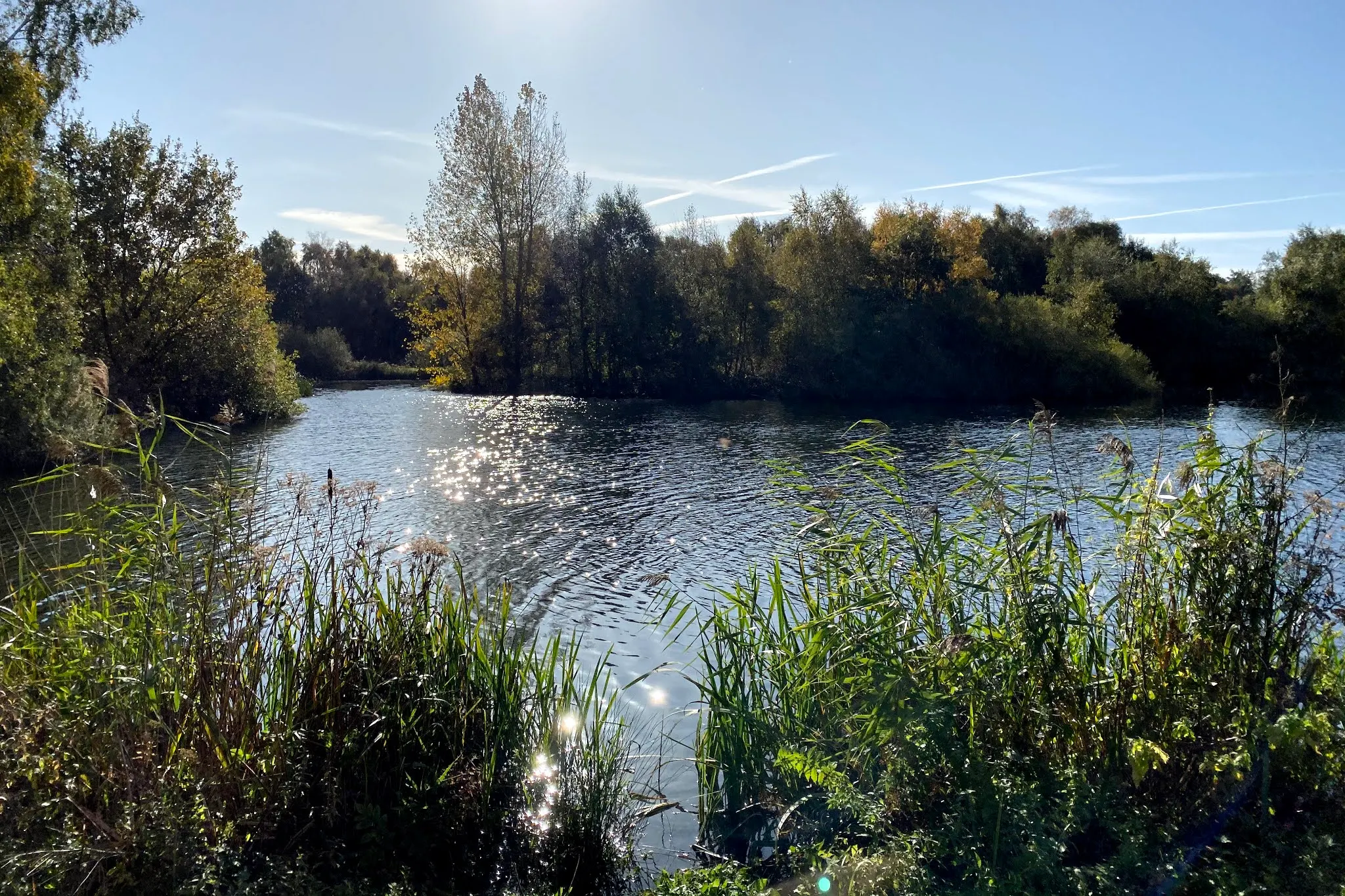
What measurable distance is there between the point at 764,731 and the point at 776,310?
1632 inches

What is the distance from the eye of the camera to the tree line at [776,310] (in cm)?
4172

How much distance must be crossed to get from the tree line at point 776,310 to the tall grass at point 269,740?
126 feet

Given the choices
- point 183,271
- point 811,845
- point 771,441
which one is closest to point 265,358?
point 183,271

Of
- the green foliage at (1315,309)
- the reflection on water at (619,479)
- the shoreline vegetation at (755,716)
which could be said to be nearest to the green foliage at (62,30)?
the reflection on water at (619,479)

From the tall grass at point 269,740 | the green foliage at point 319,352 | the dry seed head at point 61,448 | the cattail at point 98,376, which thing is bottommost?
the tall grass at point 269,740

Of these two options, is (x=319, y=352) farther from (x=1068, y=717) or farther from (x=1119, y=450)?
(x=1068, y=717)

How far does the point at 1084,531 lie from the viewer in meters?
11.9

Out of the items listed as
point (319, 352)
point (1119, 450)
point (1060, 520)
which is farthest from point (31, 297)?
point (319, 352)

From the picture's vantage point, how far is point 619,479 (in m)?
20.0

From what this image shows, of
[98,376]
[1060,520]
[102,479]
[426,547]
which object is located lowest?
[426,547]

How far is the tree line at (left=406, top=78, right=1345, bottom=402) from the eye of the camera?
41719mm

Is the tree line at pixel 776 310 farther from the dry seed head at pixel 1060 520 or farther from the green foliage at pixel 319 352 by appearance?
the dry seed head at pixel 1060 520

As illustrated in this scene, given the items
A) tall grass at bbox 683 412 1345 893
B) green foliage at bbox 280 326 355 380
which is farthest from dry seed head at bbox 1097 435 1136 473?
green foliage at bbox 280 326 355 380

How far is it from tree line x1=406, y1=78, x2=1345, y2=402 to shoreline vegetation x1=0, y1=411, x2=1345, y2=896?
37758 millimetres
